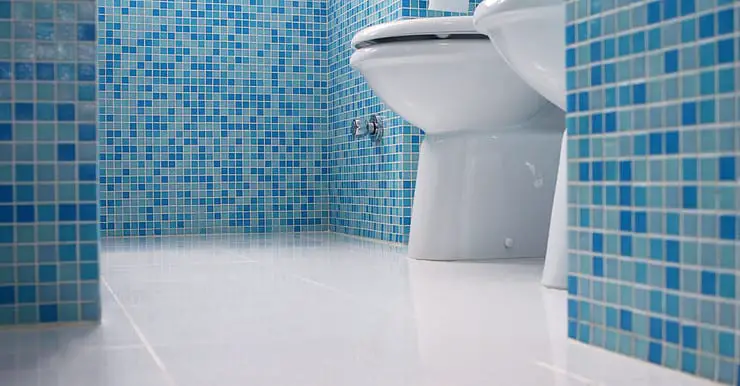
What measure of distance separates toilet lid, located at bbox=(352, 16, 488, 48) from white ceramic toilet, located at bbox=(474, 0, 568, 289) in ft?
1.46

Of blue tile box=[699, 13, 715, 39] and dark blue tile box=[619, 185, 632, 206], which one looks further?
dark blue tile box=[619, 185, 632, 206]

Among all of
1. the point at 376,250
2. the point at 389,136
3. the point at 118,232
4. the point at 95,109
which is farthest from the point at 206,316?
the point at 118,232

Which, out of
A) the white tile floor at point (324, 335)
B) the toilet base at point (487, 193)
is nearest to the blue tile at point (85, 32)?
the white tile floor at point (324, 335)

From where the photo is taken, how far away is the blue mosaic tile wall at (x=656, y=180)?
3.46 ft

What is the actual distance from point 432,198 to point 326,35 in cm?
168

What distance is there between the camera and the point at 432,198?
2.62m

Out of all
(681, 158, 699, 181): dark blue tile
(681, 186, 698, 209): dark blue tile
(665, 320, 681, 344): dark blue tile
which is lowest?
(665, 320, 681, 344): dark blue tile

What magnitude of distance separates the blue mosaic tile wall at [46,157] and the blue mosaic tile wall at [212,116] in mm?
2312

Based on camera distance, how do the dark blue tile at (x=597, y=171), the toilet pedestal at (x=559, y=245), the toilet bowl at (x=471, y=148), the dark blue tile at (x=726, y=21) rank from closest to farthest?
the dark blue tile at (x=726, y=21) → the dark blue tile at (x=597, y=171) → the toilet pedestal at (x=559, y=245) → the toilet bowl at (x=471, y=148)

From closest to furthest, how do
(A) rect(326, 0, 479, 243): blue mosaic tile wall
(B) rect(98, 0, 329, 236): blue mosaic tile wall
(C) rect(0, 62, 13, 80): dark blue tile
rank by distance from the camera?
(C) rect(0, 62, 13, 80): dark blue tile, (A) rect(326, 0, 479, 243): blue mosaic tile wall, (B) rect(98, 0, 329, 236): blue mosaic tile wall

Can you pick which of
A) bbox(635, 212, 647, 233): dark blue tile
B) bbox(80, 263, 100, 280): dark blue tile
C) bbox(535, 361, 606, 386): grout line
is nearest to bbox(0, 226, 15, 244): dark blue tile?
bbox(80, 263, 100, 280): dark blue tile

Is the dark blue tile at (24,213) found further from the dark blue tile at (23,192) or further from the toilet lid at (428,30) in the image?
the toilet lid at (428,30)

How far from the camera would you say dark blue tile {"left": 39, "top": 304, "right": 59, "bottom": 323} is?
154 cm

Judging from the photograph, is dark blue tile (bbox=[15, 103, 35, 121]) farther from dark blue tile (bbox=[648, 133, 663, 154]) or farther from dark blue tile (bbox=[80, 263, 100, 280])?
dark blue tile (bbox=[648, 133, 663, 154])
